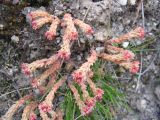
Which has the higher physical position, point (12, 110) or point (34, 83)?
point (34, 83)

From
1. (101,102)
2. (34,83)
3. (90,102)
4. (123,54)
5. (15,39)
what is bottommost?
(101,102)

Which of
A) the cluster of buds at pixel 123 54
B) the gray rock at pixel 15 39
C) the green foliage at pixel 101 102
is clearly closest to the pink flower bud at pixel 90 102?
the green foliage at pixel 101 102

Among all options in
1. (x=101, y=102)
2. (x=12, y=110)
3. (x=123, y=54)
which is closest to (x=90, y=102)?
(x=101, y=102)

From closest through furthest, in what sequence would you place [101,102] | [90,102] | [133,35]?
[90,102] → [133,35] → [101,102]

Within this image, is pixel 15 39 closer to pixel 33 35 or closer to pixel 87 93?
pixel 33 35

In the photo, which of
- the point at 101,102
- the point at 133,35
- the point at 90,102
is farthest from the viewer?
the point at 101,102

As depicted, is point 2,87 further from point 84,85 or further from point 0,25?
point 84,85

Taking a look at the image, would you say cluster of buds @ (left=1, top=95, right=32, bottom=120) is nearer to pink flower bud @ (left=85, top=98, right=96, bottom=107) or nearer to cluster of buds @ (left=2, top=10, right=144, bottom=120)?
cluster of buds @ (left=2, top=10, right=144, bottom=120)

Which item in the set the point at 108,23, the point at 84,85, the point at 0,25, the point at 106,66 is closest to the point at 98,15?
the point at 108,23

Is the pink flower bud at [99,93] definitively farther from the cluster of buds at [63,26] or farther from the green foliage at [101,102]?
the cluster of buds at [63,26]
